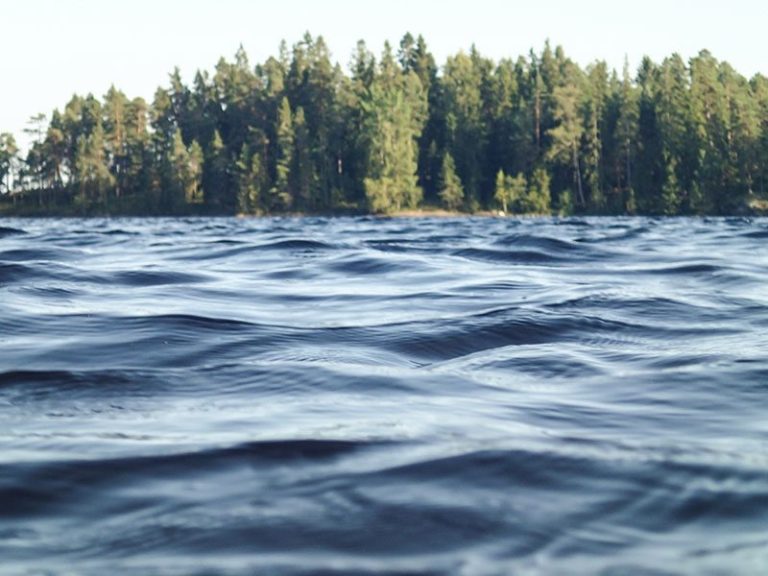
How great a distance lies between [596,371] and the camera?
431 centimetres

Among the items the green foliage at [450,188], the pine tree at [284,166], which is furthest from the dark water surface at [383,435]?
the pine tree at [284,166]

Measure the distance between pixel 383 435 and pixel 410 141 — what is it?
3357 inches

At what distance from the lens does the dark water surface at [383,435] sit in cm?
211

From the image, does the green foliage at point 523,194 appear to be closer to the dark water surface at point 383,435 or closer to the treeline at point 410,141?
the treeline at point 410,141

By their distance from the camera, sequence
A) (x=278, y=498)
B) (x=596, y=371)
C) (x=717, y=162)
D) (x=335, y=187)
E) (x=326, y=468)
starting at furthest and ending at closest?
1. (x=335, y=187)
2. (x=717, y=162)
3. (x=596, y=371)
4. (x=326, y=468)
5. (x=278, y=498)

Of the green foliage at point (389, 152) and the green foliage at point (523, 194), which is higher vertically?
the green foliage at point (389, 152)

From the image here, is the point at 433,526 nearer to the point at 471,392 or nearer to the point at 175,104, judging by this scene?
the point at 471,392

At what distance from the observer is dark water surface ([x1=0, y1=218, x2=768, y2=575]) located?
6.91 ft

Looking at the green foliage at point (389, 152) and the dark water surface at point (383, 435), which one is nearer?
the dark water surface at point (383, 435)

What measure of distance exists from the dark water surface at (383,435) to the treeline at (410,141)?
227ft

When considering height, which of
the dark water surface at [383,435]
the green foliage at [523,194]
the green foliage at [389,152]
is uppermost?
the green foliage at [389,152]

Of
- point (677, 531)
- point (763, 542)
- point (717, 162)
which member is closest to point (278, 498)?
point (677, 531)

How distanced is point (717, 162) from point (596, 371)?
244 feet

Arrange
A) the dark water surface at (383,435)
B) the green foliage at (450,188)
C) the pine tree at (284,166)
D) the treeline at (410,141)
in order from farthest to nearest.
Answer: the pine tree at (284,166)
the green foliage at (450,188)
the treeline at (410,141)
the dark water surface at (383,435)
